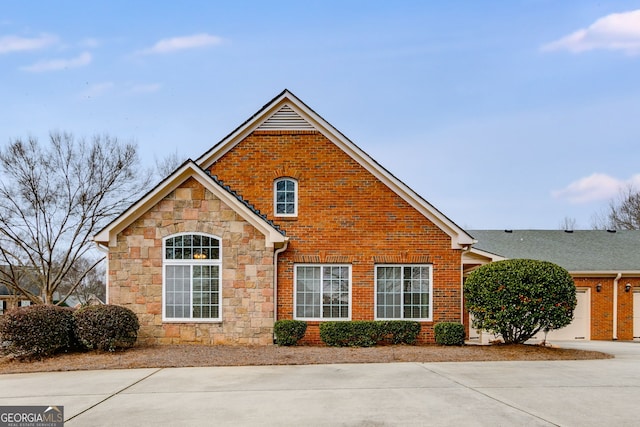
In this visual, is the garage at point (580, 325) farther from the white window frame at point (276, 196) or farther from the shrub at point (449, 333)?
the white window frame at point (276, 196)

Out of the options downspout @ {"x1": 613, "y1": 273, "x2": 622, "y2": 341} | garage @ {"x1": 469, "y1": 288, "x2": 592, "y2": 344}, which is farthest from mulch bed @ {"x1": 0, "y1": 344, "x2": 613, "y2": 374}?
downspout @ {"x1": 613, "y1": 273, "x2": 622, "y2": 341}

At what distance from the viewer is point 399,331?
50.5ft

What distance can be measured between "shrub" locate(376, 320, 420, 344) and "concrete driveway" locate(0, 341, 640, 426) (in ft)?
10.9

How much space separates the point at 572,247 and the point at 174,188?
17.1 meters

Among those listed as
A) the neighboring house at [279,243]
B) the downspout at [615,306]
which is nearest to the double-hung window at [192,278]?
the neighboring house at [279,243]

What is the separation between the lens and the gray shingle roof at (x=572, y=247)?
2197cm

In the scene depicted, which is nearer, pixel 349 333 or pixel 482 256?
pixel 349 333

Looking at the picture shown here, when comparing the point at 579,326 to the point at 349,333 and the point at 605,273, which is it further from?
the point at 349,333

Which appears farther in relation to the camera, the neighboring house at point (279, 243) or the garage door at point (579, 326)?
the garage door at point (579, 326)

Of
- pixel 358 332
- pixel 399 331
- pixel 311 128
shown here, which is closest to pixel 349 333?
pixel 358 332

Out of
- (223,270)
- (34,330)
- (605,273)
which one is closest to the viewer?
(34,330)

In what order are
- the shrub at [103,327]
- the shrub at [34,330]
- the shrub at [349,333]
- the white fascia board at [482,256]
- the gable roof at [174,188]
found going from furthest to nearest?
the white fascia board at [482,256] → the shrub at [349,333] → the gable roof at [174,188] → the shrub at [103,327] → the shrub at [34,330]

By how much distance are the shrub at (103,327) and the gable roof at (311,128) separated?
500cm

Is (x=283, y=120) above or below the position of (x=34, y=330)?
above
